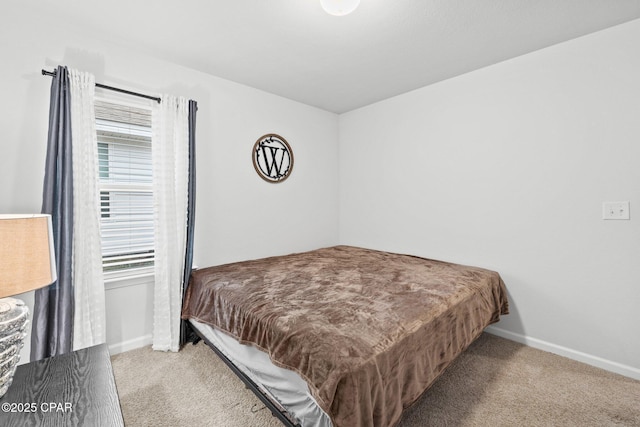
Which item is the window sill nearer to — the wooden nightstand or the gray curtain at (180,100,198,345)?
the gray curtain at (180,100,198,345)

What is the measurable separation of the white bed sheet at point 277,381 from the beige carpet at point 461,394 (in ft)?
0.67

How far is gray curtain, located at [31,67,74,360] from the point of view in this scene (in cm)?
182

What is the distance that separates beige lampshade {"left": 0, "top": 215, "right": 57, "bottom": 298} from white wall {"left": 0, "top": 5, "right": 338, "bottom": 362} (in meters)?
1.14

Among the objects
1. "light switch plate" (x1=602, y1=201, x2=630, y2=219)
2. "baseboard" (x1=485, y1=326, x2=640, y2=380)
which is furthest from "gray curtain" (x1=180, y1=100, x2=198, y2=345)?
"light switch plate" (x1=602, y1=201, x2=630, y2=219)

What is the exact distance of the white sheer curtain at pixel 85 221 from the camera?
1.96m

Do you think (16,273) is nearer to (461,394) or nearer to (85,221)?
(85,221)

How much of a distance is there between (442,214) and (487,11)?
1691mm

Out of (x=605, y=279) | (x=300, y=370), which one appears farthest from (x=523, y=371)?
(x=300, y=370)

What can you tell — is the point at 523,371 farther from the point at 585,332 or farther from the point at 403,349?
the point at 403,349

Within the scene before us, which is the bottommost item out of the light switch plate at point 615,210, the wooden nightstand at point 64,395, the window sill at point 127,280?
the wooden nightstand at point 64,395

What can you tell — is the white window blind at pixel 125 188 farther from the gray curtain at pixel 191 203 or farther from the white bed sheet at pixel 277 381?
the white bed sheet at pixel 277 381

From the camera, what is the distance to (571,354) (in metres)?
2.21

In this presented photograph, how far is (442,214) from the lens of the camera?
2916mm

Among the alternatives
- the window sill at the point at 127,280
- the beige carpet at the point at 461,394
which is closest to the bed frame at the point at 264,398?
the beige carpet at the point at 461,394
